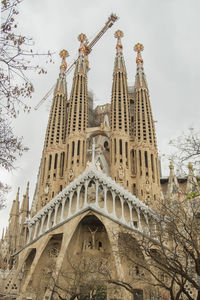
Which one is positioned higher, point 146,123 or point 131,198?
point 146,123

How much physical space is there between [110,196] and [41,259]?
7.42m

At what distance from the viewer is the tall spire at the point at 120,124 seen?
3164 cm

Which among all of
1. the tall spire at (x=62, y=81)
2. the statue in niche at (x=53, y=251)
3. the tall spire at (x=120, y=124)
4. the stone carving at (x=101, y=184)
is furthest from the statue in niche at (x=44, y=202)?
the tall spire at (x=62, y=81)

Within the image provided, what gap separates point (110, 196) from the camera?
1043 inches

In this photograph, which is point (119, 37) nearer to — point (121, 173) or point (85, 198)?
point (121, 173)

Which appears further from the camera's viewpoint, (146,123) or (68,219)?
(146,123)

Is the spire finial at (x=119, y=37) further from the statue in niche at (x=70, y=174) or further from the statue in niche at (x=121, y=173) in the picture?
the statue in niche at (x=70, y=174)

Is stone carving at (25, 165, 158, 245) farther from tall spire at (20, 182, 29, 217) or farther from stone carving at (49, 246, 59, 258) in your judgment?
tall spire at (20, 182, 29, 217)

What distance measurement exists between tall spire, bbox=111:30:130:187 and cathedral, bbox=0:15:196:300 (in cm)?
10

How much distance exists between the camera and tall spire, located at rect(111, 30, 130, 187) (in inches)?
1246

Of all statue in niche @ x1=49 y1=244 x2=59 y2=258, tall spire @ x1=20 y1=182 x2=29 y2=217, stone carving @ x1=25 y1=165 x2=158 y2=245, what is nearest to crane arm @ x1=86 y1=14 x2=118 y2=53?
tall spire @ x1=20 y1=182 x2=29 y2=217

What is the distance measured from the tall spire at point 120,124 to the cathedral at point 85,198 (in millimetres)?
101

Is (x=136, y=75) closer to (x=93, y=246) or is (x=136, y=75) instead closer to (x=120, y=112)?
(x=120, y=112)

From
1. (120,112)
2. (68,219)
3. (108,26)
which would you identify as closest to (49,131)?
(120,112)
